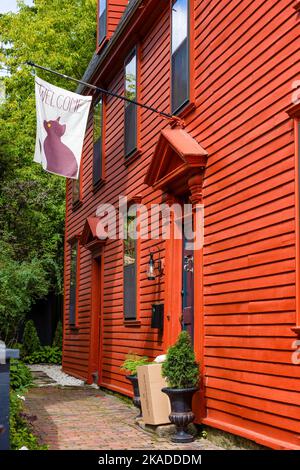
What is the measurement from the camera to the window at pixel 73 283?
16734mm

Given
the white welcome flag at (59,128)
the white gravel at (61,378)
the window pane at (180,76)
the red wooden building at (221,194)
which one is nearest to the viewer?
the red wooden building at (221,194)

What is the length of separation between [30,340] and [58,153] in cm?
1390

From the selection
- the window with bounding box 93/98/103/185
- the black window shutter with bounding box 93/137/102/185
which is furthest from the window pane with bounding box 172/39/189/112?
the black window shutter with bounding box 93/137/102/185

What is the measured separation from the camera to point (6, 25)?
2770cm

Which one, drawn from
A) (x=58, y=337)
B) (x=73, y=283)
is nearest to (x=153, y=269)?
(x=73, y=283)

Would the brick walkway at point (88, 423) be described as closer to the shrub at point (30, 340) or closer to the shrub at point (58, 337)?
the shrub at point (30, 340)

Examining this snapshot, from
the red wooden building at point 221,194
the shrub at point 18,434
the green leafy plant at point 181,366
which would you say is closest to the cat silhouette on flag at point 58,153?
the red wooden building at point 221,194

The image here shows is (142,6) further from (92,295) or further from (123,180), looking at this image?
(92,295)

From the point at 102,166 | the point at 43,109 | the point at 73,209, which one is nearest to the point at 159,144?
the point at 43,109

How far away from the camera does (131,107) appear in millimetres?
11984

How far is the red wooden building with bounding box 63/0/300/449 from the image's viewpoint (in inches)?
246

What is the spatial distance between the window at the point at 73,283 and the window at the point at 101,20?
5155 mm

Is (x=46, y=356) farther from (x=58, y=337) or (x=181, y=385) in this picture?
(x=181, y=385)
